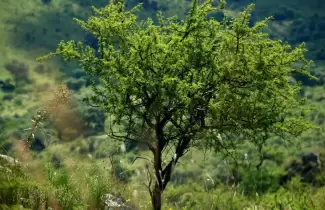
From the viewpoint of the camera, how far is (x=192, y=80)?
12328mm

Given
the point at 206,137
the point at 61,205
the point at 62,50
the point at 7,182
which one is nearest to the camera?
the point at 7,182

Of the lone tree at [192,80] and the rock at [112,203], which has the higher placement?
the lone tree at [192,80]

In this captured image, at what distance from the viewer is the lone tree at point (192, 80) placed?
11766 millimetres

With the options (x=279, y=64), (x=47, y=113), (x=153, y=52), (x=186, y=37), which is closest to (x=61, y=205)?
(x=47, y=113)

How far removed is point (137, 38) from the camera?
A: 12234 millimetres

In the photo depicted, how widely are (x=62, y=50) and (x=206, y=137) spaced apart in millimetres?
4830

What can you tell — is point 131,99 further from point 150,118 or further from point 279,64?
point 279,64

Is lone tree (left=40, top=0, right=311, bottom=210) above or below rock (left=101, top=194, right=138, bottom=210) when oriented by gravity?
above

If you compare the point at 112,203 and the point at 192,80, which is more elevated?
the point at 192,80

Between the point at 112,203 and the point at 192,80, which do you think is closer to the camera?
the point at 112,203

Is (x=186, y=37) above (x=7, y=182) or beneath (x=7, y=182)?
above

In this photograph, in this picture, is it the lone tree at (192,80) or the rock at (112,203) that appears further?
the lone tree at (192,80)

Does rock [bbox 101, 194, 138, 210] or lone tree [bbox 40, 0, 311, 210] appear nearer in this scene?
rock [bbox 101, 194, 138, 210]

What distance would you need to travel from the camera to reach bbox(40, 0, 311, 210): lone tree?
1177cm
